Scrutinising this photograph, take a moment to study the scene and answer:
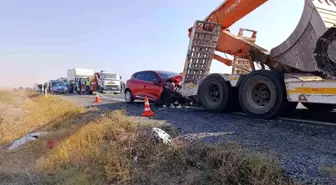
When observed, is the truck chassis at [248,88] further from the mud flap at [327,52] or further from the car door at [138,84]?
the car door at [138,84]

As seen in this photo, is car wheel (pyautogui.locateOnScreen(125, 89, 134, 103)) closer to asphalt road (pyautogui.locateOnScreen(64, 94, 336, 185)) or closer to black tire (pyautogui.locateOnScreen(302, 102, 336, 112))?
asphalt road (pyautogui.locateOnScreen(64, 94, 336, 185))

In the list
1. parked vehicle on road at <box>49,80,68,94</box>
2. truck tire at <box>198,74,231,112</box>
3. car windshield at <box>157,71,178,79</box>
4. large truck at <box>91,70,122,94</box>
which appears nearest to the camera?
truck tire at <box>198,74,231,112</box>

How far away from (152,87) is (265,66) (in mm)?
4735

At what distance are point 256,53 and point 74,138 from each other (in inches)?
230

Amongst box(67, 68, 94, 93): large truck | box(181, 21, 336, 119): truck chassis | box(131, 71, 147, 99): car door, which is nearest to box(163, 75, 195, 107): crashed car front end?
box(181, 21, 336, 119): truck chassis

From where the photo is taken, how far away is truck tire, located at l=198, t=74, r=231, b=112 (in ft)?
29.2

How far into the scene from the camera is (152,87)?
12414mm

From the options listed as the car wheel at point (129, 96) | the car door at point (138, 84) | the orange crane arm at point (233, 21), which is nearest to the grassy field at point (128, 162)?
the orange crane arm at point (233, 21)

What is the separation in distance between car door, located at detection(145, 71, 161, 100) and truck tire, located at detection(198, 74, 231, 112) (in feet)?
8.85

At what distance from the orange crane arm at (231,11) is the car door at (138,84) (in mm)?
4428

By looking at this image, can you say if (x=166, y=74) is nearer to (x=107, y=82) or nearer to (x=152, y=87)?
(x=152, y=87)

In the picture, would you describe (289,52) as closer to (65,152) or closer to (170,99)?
(170,99)

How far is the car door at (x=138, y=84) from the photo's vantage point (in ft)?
43.3

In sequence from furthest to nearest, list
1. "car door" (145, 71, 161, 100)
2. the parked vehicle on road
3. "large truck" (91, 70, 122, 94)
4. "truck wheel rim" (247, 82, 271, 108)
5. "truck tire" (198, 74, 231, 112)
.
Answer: the parked vehicle on road
"large truck" (91, 70, 122, 94)
"car door" (145, 71, 161, 100)
"truck tire" (198, 74, 231, 112)
"truck wheel rim" (247, 82, 271, 108)
